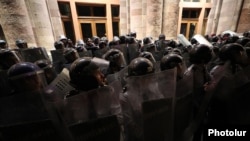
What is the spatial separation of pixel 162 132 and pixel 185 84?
32 centimetres

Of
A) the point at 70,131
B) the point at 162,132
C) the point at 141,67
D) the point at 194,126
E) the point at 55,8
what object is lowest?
the point at 194,126

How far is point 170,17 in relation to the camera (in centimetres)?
498

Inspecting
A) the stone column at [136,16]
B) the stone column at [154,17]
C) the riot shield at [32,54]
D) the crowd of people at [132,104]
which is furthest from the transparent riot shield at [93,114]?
the stone column at [136,16]

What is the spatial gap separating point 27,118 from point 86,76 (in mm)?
534

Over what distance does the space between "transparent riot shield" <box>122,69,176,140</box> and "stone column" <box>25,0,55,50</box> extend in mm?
5075

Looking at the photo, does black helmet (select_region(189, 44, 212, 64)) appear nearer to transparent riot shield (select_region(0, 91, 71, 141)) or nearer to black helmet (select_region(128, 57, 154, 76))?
black helmet (select_region(128, 57, 154, 76))

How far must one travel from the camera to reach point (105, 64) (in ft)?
4.94

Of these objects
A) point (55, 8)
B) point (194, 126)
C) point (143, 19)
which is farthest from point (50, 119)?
point (55, 8)

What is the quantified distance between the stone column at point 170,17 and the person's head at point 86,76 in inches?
183

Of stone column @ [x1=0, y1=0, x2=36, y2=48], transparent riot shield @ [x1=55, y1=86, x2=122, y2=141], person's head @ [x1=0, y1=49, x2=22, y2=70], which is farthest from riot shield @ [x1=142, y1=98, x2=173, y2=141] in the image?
stone column @ [x1=0, y1=0, x2=36, y2=48]

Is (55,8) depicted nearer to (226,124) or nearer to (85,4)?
(85,4)

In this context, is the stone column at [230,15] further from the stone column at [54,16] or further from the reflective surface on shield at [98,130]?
the stone column at [54,16]

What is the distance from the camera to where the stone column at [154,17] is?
4828 mm

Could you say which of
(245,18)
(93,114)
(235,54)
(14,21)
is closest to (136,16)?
(245,18)
